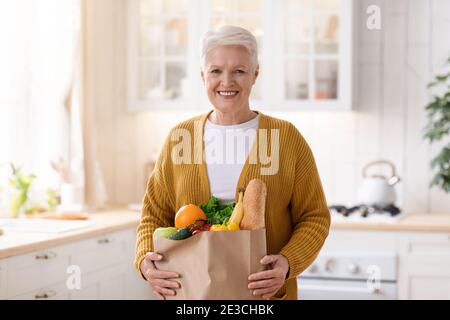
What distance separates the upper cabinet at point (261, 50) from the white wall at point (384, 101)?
22 centimetres

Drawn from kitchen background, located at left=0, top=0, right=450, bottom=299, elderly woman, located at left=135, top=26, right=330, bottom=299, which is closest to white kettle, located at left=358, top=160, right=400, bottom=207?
kitchen background, located at left=0, top=0, right=450, bottom=299

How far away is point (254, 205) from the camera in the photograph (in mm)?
1656

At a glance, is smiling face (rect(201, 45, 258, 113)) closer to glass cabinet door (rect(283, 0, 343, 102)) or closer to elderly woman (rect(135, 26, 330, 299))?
elderly woman (rect(135, 26, 330, 299))

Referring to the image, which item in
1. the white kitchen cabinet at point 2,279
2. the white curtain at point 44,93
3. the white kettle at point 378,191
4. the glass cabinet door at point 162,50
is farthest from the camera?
the glass cabinet door at point 162,50

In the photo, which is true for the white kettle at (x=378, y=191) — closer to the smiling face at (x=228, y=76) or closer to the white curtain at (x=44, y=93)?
the white curtain at (x=44, y=93)

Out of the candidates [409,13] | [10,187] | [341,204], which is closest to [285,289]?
[10,187]

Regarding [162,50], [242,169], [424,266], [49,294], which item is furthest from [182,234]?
[162,50]

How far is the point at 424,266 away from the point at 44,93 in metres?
2.13

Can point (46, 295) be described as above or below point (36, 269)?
below

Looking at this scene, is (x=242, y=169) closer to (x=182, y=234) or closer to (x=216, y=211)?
(x=216, y=211)

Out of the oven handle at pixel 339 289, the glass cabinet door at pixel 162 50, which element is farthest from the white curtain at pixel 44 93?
the oven handle at pixel 339 289

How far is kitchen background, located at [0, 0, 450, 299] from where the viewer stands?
12.1 ft

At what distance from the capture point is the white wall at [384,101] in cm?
401
